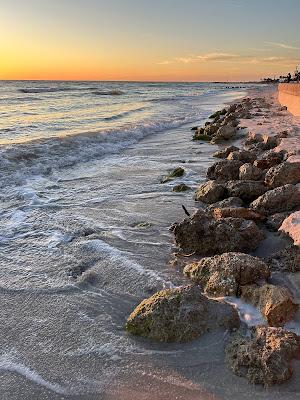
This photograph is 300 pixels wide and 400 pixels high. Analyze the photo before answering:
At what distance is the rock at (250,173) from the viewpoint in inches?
272

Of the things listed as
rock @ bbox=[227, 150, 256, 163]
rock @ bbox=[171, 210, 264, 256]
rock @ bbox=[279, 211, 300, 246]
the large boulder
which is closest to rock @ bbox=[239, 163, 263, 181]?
rock @ bbox=[227, 150, 256, 163]

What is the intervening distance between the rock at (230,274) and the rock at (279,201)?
1773 millimetres

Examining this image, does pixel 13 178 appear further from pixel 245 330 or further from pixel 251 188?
pixel 245 330

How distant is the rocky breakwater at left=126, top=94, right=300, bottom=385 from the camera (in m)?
2.78

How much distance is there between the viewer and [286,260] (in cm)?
409

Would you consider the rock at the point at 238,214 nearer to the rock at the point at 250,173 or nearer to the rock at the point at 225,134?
the rock at the point at 250,173

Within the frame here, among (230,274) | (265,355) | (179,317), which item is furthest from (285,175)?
(265,355)

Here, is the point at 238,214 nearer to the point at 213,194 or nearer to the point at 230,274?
the point at 213,194

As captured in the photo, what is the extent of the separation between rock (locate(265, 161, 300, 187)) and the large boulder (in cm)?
304

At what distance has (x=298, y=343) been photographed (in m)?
2.82

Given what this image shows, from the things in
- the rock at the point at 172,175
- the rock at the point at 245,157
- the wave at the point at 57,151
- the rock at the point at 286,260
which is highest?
the rock at the point at 245,157

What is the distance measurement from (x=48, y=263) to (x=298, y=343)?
8.87 ft

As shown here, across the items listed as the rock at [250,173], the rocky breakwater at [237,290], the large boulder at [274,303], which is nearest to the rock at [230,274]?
Result: the rocky breakwater at [237,290]

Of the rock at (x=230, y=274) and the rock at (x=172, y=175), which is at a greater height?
the rock at (x=230, y=274)
